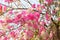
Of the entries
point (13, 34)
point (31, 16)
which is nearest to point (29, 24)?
→ point (31, 16)

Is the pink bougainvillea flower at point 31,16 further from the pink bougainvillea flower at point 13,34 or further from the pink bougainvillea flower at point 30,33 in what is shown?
the pink bougainvillea flower at point 13,34

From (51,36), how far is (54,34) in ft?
0.12

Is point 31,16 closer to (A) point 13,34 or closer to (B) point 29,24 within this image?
(B) point 29,24

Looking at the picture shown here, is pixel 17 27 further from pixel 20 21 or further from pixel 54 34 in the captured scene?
pixel 54 34

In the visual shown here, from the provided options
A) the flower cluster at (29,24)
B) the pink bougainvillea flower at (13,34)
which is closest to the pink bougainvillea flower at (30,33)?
the flower cluster at (29,24)

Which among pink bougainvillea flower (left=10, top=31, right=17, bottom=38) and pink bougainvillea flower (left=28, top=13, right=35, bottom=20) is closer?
pink bougainvillea flower (left=28, top=13, right=35, bottom=20)

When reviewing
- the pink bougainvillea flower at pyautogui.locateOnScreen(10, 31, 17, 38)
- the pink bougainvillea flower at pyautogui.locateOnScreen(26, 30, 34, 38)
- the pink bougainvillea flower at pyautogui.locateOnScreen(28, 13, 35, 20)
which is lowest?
the pink bougainvillea flower at pyautogui.locateOnScreen(10, 31, 17, 38)

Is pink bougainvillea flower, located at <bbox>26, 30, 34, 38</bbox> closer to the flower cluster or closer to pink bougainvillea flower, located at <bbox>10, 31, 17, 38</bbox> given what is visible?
the flower cluster

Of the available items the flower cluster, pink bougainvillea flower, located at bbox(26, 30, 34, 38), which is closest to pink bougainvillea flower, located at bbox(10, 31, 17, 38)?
the flower cluster

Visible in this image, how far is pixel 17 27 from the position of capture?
1674 millimetres

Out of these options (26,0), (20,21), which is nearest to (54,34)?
(20,21)

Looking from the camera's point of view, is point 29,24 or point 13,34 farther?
point 13,34

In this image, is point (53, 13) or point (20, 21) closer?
point (53, 13)

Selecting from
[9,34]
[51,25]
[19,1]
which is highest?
[19,1]
